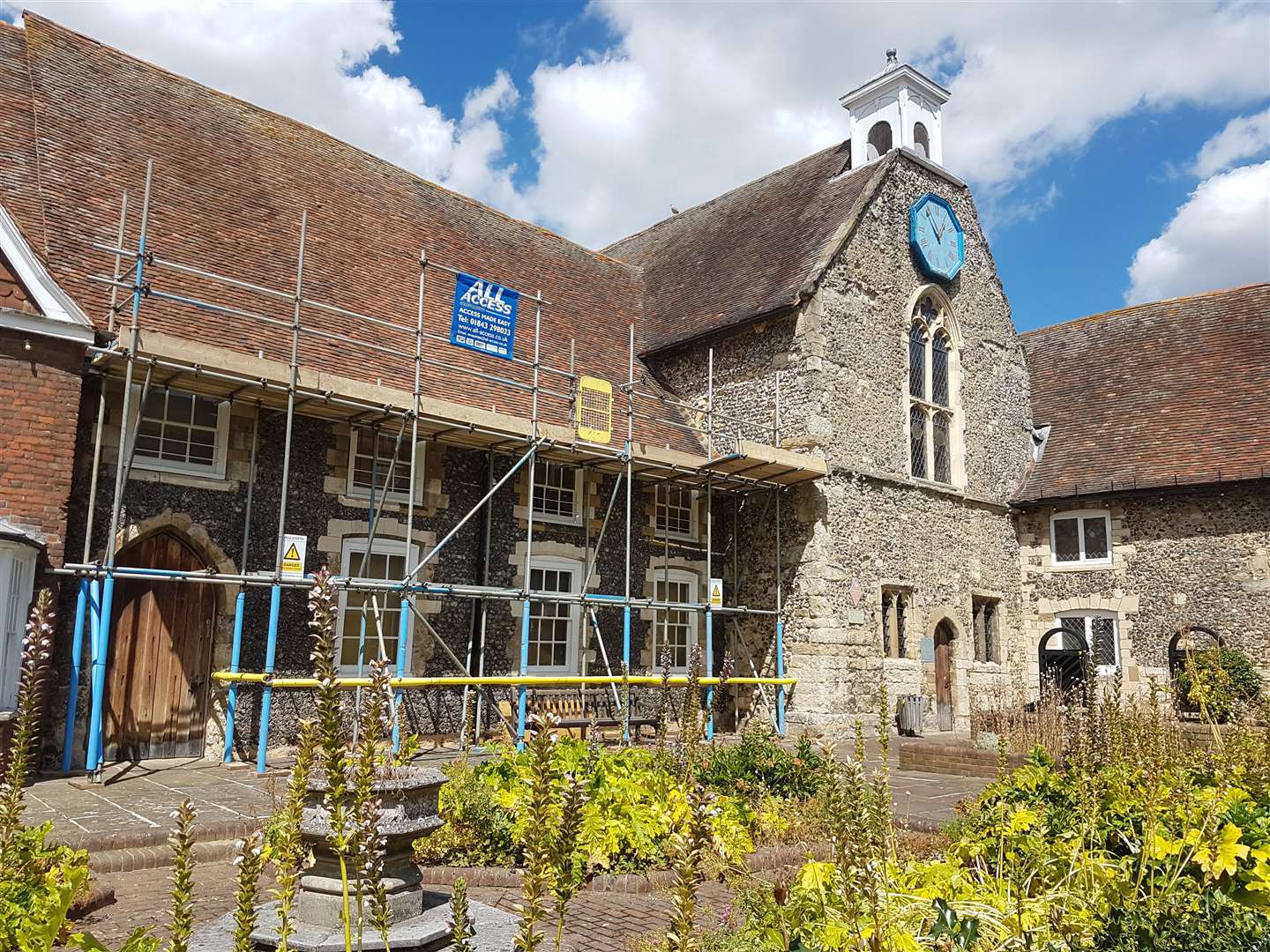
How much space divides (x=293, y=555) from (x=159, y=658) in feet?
6.72

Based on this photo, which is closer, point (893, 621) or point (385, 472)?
point (385, 472)

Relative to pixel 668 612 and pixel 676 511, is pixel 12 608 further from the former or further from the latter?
pixel 676 511

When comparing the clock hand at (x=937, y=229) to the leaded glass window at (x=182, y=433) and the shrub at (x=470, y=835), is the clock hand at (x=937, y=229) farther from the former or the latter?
the shrub at (x=470, y=835)

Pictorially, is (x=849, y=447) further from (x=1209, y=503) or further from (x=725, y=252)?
(x=1209, y=503)

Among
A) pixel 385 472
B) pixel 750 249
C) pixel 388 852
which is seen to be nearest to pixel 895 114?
pixel 750 249

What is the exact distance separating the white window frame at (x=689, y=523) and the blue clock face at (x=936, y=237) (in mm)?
6508

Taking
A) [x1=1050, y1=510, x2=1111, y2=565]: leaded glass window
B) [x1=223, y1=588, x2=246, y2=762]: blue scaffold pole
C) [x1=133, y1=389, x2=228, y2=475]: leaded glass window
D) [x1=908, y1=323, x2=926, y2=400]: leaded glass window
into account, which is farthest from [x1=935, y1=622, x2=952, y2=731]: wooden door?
[x1=133, y1=389, x2=228, y2=475]: leaded glass window

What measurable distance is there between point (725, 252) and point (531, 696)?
33.9 ft

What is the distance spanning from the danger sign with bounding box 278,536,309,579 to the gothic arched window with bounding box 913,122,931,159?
15298mm

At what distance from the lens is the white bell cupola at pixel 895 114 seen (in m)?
19.4

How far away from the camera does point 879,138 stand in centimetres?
2000

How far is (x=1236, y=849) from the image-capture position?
4164 millimetres

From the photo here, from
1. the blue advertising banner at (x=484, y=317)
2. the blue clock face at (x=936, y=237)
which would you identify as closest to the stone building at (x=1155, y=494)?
the blue clock face at (x=936, y=237)

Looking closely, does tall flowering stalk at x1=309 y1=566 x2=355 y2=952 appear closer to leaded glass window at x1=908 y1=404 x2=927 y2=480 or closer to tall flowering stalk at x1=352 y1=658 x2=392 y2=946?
tall flowering stalk at x1=352 y1=658 x2=392 y2=946
